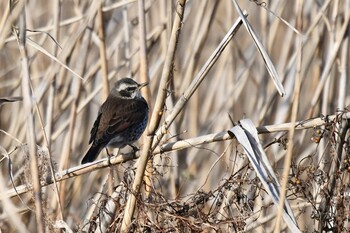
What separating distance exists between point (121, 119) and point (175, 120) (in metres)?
0.35

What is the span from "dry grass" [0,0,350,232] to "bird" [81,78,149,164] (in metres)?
0.14

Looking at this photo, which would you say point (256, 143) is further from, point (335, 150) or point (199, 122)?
point (199, 122)

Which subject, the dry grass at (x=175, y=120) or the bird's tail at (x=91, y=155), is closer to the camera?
the dry grass at (x=175, y=120)

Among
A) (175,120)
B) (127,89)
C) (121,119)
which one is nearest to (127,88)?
(127,89)

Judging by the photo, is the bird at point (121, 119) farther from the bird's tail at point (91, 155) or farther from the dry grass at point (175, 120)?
the dry grass at point (175, 120)

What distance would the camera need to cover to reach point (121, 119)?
154 inches

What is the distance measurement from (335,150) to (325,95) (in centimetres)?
121

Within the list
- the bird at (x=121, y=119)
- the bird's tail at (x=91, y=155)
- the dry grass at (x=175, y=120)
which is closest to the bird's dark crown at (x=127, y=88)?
the bird at (x=121, y=119)

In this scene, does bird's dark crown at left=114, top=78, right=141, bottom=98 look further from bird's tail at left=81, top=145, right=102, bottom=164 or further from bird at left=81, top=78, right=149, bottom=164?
bird's tail at left=81, top=145, right=102, bottom=164

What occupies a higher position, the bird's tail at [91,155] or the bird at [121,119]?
the bird at [121,119]

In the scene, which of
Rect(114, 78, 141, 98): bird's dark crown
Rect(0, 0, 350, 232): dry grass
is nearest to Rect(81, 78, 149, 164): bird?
Rect(114, 78, 141, 98): bird's dark crown

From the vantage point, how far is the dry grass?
233cm

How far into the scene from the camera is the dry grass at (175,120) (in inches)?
91.6

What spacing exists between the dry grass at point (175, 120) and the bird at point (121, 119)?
135 millimetres
